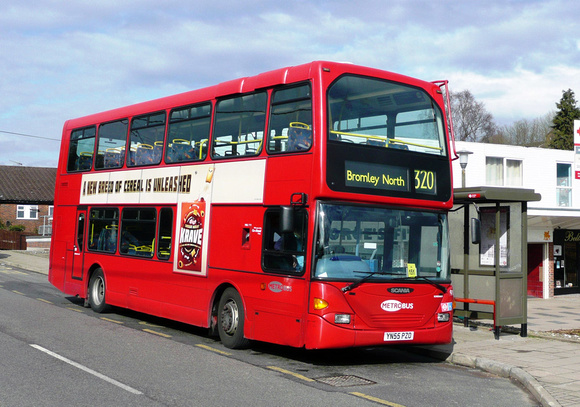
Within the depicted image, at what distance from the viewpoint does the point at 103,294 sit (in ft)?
48.9

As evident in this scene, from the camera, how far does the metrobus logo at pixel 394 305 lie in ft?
30.7

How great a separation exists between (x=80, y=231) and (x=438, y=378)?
32.4ft

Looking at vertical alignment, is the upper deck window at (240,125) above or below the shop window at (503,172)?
below

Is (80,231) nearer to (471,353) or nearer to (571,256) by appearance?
(471,353)

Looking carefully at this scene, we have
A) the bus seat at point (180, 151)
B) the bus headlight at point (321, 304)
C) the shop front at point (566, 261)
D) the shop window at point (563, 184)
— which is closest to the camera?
the bus headlight at point (321, 304)

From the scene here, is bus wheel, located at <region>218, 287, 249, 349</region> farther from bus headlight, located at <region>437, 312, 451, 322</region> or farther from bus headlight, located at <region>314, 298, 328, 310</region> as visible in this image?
bus headlight, located at <region>437, 312, 451, 322</region>

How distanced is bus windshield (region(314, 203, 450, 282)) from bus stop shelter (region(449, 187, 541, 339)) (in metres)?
2.39

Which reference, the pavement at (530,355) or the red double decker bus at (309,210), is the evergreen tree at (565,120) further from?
the red double decker bus at (309,210)

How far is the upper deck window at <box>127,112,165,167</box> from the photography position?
1305 cm

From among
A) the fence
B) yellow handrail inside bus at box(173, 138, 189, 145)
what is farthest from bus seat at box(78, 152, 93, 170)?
the fence

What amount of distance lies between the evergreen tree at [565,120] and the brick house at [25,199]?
151 ft

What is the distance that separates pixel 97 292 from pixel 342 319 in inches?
315

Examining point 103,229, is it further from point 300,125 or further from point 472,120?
point 472,120

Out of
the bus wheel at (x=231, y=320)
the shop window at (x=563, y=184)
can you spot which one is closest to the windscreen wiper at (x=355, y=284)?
the bus wheel at (x=231, y=320)
